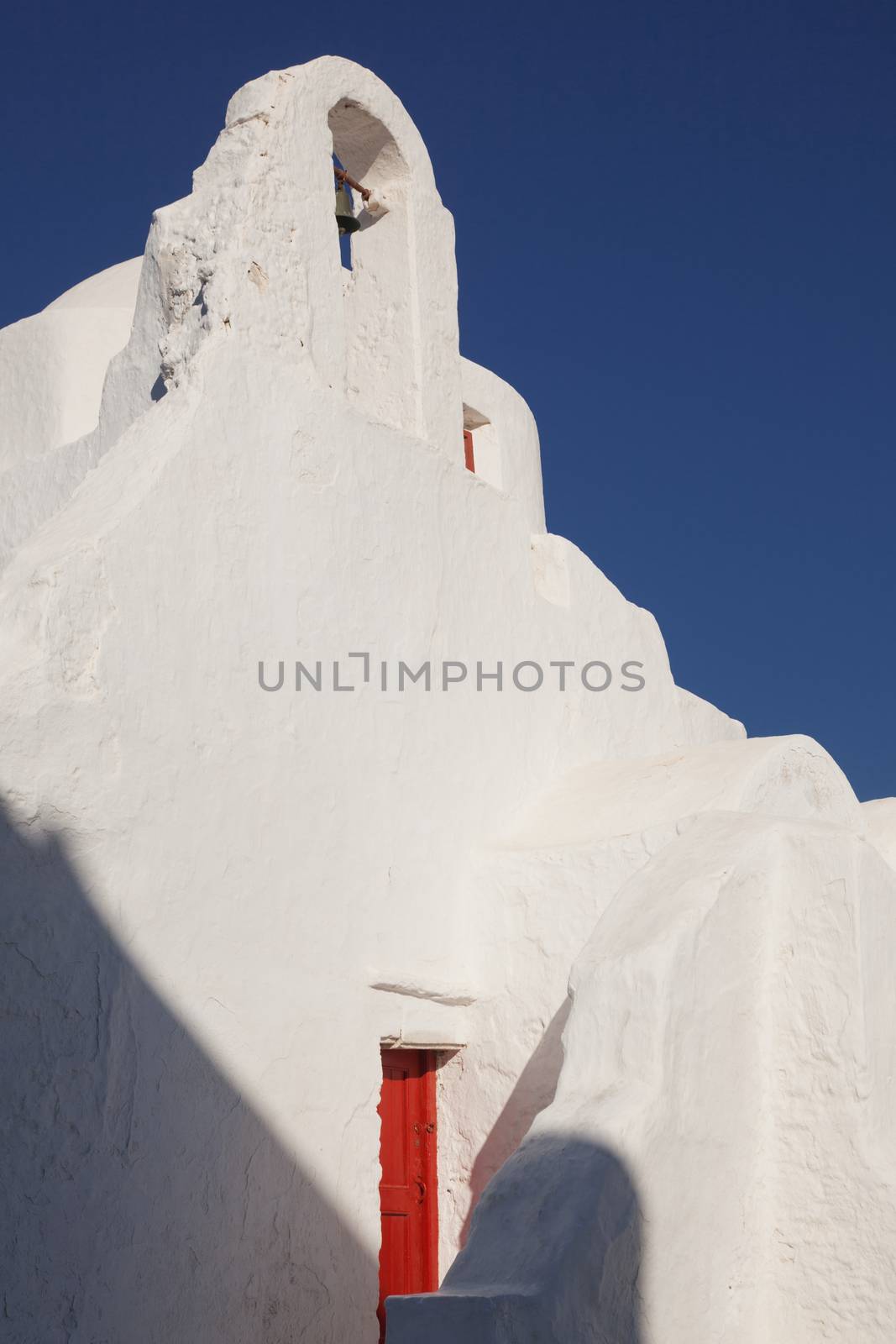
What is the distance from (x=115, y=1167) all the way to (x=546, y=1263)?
151 cm

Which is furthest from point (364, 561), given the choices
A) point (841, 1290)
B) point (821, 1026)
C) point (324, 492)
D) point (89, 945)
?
point (841, 1290)

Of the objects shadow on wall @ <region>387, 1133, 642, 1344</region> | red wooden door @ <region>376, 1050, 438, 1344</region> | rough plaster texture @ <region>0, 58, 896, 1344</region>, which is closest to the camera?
shadow on wall @ <region>387, 1133, 642, 1344</region>

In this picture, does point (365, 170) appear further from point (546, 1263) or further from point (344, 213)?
point (546, 1263)

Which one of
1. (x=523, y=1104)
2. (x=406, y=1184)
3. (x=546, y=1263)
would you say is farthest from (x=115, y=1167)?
(x=523, y=1104)

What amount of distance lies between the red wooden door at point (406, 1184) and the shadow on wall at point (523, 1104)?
20cm

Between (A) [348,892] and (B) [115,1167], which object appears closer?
(B) [115,1167]

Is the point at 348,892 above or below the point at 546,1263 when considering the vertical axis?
above

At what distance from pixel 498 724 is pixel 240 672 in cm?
185

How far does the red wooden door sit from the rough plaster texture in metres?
0.12

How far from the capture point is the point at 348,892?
6.15m

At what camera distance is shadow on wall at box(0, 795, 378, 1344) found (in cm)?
465

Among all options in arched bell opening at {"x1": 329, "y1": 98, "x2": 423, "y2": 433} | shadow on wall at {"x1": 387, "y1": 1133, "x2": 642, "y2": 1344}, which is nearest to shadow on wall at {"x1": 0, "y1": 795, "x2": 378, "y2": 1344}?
shadow on wall at {"x1": 387, "y1": 1133, "x2": 642, "y2": 1344}

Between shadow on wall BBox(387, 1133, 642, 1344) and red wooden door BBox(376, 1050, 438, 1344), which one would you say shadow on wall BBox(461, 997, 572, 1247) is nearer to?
red wooden door BBox(376, 1050, 438, 1344)

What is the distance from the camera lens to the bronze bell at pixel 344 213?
745 cm
